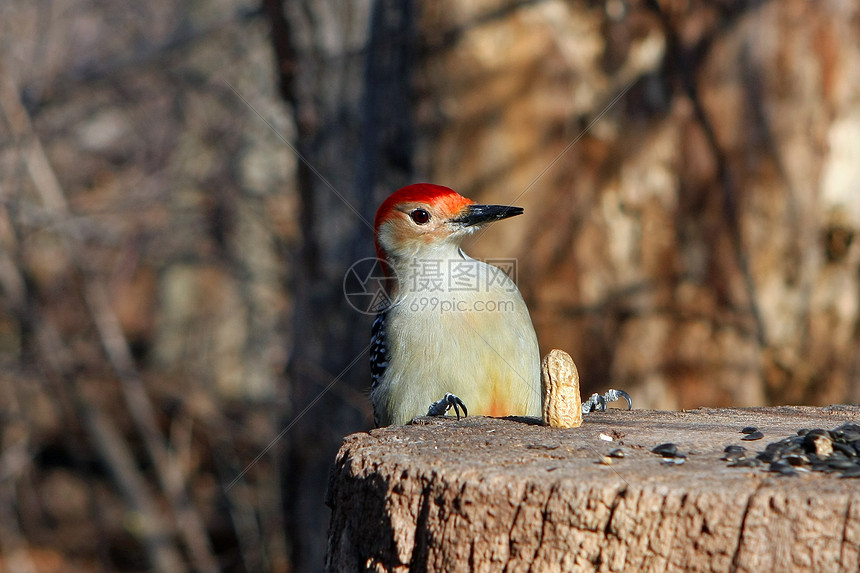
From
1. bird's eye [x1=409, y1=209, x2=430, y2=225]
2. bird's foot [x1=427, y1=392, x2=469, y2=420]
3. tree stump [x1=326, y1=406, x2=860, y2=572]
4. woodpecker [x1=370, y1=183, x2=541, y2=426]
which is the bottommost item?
tree stump [x1=326, y1=406, x2=860, y2=572]

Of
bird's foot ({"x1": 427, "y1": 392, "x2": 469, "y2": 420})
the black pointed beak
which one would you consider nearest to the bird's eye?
the black pointed beak

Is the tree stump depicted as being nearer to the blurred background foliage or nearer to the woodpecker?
the woodpecker

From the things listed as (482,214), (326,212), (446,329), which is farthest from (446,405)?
(326,212)

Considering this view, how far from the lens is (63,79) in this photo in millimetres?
8773

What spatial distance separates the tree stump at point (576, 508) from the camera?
1.95m

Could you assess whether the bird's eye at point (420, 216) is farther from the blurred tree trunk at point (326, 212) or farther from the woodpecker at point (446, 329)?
the blurred tree trunk at point (326, 212)

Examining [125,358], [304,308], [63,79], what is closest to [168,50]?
[63,79]

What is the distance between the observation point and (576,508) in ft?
6.82

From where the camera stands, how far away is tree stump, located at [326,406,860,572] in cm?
195

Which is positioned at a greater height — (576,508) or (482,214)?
(482,214)

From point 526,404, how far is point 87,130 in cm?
772

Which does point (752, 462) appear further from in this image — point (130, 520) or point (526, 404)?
Answer: point (130, 520)

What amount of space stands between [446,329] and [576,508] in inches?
81.7

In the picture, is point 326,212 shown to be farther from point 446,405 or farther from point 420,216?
point 446,405
